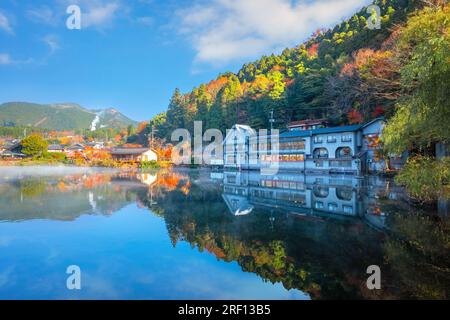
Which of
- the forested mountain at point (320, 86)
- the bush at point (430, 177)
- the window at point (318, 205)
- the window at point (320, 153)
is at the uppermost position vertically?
the forested mountain at point (320, 86)

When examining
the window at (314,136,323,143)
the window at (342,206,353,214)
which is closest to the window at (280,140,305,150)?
the window at (314,136,323,143)

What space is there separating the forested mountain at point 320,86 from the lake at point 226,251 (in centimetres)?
1346

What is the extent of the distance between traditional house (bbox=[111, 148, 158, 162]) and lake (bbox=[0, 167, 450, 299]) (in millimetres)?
41341

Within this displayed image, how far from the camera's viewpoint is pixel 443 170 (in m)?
8.38

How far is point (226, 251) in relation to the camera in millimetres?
5594

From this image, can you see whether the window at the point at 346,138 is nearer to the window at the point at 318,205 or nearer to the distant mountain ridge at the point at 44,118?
the window at the point at 318,205

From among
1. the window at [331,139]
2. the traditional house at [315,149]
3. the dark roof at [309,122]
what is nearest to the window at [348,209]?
the traditional house at [315,149]

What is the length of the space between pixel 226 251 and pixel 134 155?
159ft

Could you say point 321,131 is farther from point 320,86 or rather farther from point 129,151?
point 129,151

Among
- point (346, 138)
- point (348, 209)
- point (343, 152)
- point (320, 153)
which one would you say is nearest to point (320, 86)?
point (320, 153)

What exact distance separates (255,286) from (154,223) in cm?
472

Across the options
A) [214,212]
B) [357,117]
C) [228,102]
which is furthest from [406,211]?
[228,102]

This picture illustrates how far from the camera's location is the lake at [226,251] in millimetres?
3949
